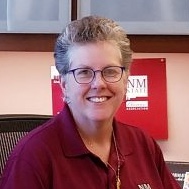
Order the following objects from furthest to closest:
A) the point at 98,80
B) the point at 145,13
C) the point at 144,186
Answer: the point at 145,13 → the point at 144,186 → the point at 98,80

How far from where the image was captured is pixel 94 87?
1057mm

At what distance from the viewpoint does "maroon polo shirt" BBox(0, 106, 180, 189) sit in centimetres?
99

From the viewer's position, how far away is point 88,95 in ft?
3.51

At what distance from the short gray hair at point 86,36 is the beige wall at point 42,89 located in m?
0.63

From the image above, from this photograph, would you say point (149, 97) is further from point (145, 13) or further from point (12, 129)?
point (12, 129)

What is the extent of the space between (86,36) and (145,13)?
670mm

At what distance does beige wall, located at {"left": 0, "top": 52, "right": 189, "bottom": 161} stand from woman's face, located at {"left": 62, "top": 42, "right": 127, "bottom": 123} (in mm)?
653

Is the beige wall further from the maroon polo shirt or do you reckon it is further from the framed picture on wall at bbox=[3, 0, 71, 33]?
the maroon polo shirt

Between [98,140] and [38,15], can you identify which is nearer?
[98,140]

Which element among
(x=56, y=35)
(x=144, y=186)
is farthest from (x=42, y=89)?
(x=144, y=186)

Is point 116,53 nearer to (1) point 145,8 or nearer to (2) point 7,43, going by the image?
(1) point 145,8

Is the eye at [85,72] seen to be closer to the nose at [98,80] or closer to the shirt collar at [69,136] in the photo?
the nose at [98,80]

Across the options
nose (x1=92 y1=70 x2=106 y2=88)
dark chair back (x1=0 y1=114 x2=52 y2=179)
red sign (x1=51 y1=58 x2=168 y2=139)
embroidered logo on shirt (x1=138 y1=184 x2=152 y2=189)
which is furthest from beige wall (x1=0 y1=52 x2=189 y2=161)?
nose (x1=92 y1=70 x2=106 y2=88)

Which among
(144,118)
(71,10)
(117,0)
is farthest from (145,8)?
(144,118)
